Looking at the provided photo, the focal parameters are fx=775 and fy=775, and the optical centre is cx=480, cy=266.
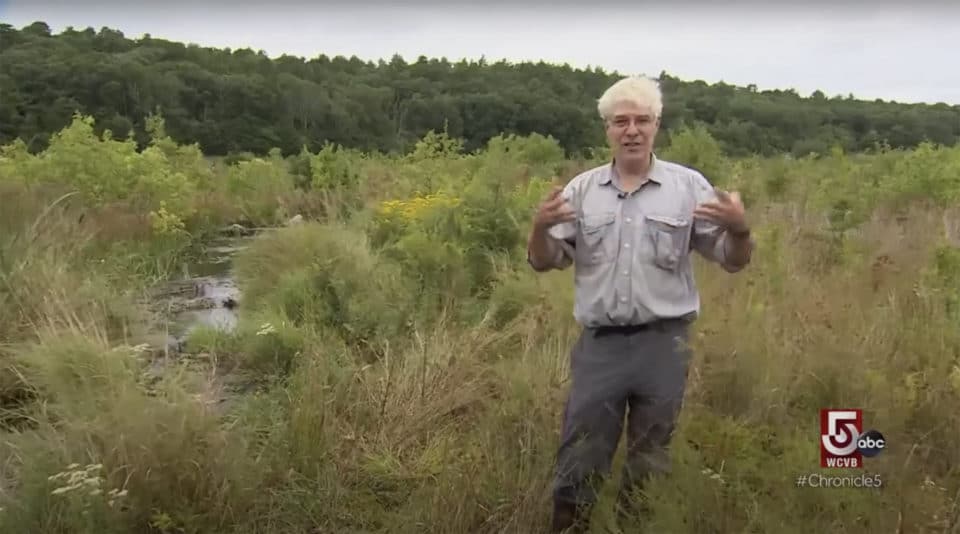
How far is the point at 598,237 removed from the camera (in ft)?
8.00

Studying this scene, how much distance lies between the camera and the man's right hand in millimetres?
2342

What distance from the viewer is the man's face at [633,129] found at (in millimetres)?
2383

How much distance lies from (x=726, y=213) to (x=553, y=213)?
19.8 inches

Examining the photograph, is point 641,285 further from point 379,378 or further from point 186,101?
point 186,101

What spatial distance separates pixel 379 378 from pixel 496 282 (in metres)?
2.13

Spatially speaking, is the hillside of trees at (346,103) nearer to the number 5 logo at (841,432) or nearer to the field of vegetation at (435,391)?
the field of vegetation at (435,391)

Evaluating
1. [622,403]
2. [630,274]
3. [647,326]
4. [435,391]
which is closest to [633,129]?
[630,274]

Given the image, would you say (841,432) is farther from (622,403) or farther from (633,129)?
(633,129)

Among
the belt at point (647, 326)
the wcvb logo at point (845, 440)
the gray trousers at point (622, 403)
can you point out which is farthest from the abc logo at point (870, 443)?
the belt at point (647, 326)

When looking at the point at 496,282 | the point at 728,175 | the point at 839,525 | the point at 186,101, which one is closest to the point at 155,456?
the point at 839,525

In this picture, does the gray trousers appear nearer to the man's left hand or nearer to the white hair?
the man's left hand

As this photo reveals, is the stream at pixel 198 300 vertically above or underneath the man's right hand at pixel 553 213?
underneath

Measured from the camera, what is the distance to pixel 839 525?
2199 mm

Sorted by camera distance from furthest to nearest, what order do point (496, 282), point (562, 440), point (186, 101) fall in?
point (186, 101) → point (496, 282) → point (562, 440)
